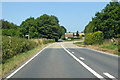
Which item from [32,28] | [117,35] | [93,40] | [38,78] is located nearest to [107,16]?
[117,35]

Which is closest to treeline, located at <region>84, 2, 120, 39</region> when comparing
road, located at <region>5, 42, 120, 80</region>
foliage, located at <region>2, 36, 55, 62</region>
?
foliage, located at <region>2, 36, 55, 62</region>

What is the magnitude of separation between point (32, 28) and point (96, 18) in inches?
1489

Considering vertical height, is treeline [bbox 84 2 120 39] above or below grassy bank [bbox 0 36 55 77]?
above

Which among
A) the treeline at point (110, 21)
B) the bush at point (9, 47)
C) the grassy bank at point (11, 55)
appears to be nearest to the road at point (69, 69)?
the grassy bank at point (11, 55)

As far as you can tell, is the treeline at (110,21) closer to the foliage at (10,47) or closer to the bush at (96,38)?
the bush at (96,38)

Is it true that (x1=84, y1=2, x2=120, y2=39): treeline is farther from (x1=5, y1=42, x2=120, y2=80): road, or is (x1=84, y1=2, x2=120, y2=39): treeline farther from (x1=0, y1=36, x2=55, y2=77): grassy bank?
(x1=5, y1=42, x2=120, y2=80): road

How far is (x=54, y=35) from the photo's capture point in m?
95.1

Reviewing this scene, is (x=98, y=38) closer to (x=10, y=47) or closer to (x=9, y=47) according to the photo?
(x=10, y=47)

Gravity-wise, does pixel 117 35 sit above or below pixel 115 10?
below

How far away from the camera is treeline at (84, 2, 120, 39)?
50156 mm

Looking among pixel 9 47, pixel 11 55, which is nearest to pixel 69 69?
pixel 9 47

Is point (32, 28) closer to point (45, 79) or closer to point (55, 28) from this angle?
point (55, 28)

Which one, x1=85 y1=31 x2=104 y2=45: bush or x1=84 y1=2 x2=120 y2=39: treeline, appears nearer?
x1=85 y1=31 x2=104 y2=45: bush

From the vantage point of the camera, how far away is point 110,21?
50.7 m
